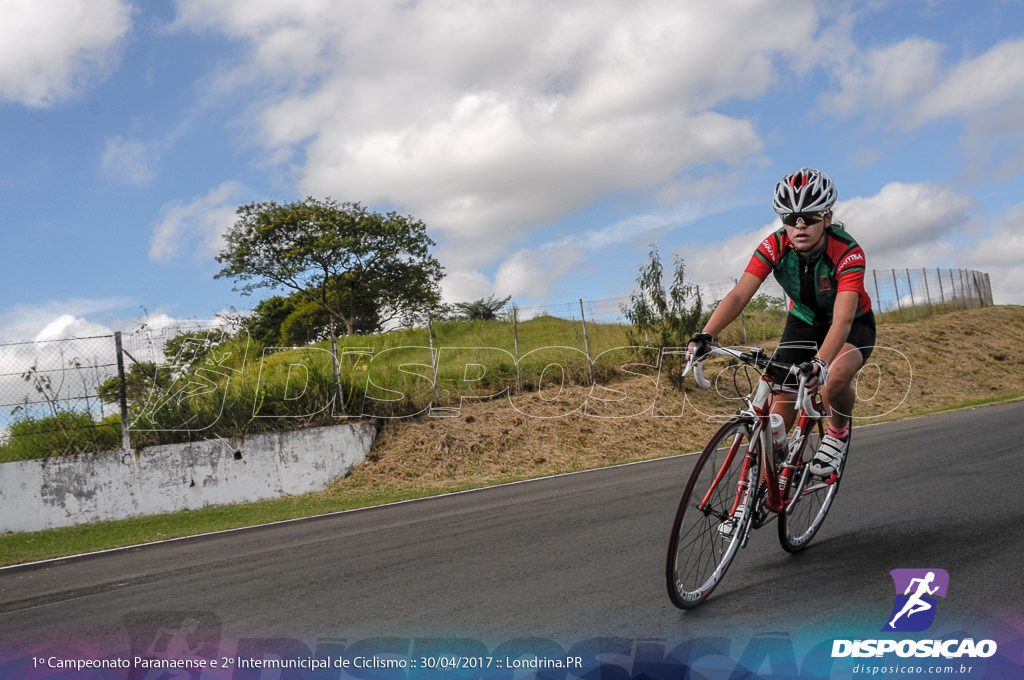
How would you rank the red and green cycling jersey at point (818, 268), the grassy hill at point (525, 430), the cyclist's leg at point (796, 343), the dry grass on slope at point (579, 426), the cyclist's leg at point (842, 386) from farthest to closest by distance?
the dry grass on slope at point (579, 426)
the grassy hill at point (525, 430)
the cyclist's leg at point (796, 343)
the cyclist's leg at point (842, 386)
the red and green cycling jersey at point (818, 268)

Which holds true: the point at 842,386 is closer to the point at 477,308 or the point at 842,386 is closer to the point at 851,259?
the point at 851,259

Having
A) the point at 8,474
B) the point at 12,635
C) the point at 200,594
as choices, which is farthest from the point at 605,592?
the point at 8,474

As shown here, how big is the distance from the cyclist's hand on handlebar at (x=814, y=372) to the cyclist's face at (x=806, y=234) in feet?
3.08

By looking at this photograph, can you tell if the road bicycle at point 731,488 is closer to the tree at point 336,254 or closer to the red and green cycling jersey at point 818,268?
the red and green cycling jersey at point 818,268

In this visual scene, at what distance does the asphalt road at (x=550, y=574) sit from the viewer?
3.97 metres

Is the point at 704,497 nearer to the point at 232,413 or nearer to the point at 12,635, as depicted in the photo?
the point at 12,635

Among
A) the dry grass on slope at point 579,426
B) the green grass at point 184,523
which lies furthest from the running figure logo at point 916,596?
the dry grass on slope at point 579,426

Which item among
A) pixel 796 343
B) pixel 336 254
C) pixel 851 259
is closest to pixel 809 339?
pixel 796 343

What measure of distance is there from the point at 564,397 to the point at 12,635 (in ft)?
50.1

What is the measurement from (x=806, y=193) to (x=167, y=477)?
13753 millimetres

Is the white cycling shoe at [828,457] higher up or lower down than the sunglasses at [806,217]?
lower down

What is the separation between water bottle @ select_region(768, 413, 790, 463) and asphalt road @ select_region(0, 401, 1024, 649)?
717 millimetres

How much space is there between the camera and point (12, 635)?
508 cm

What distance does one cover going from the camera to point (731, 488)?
13.9 feet
